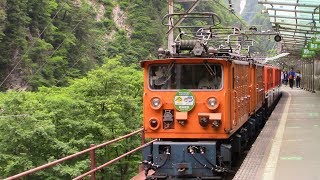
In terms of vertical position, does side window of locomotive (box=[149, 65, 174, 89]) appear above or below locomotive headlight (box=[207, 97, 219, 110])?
above

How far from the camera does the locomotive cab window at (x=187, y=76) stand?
10820 mm

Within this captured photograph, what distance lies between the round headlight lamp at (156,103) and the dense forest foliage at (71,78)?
28.3ft

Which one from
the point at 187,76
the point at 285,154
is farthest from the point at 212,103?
the point at 285,154

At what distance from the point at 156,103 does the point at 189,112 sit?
2.40 ft

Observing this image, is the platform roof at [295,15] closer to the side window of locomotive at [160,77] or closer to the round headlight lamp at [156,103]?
the side window of locomotive at [160,77]

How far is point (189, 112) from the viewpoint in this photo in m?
10.7

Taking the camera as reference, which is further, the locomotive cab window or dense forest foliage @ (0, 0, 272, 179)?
dense forest foliage @ (0, 0, 272, 179)

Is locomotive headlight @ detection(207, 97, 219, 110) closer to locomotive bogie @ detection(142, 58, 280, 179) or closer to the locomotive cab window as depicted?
locomotive bogie @ detection(142, 58, 280, 179)

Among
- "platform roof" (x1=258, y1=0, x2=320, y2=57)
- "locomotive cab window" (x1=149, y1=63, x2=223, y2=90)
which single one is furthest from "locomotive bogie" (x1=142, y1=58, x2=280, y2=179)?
"platform roof" (x1=258, y1=0, x2=320, y2=57)

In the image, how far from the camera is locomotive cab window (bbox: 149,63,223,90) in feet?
35.5

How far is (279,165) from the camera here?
10.2 m

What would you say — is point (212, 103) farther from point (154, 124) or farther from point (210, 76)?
point (154, 124)

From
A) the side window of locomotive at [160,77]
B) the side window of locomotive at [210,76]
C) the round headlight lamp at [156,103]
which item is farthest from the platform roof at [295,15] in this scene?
the round headlight lamp at [156,103]

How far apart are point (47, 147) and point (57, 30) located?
3682cm
